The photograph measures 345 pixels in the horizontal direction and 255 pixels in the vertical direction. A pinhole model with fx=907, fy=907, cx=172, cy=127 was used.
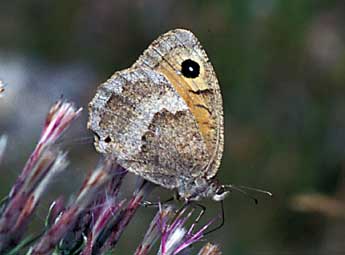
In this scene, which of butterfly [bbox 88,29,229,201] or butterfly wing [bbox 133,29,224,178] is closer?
butterfly [bbox 88,29,229,201]

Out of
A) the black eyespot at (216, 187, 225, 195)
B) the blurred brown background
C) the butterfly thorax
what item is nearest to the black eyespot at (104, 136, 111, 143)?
the butterfly thorax

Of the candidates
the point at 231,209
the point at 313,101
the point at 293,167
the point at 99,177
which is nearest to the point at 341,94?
the point at 313,101

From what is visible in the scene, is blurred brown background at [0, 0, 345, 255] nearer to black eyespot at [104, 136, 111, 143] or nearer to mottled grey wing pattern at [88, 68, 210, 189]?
mottled grey wing pattern at [88, 68, 210, 189]

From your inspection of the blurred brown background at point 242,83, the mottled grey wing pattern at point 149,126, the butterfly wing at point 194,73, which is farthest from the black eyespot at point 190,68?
the blurred brown background at point 242,83

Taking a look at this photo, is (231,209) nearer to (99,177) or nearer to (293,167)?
(293,167)

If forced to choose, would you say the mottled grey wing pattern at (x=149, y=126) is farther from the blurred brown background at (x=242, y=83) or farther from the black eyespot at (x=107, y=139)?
the blurred brown background at (x=242, y=83)

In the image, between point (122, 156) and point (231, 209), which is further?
point (231, 209)

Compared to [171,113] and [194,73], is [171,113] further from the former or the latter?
[194,73]
